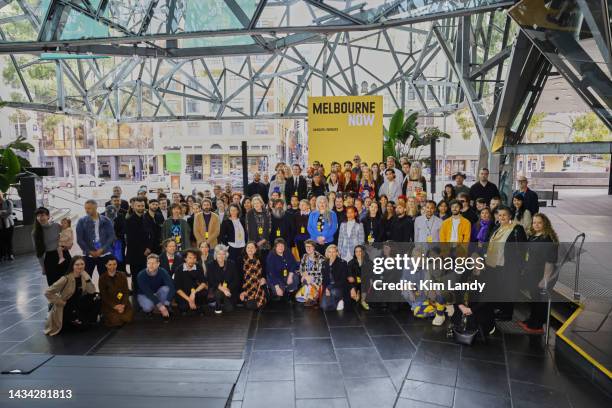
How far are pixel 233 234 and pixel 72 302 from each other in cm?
274

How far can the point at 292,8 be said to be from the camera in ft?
30.4

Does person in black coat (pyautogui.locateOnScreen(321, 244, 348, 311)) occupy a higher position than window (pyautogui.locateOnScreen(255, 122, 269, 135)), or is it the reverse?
window (pyautogui.locateOnScreen(255, 122, 269, 135))

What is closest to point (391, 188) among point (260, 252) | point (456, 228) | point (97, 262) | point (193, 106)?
point (456, 228)

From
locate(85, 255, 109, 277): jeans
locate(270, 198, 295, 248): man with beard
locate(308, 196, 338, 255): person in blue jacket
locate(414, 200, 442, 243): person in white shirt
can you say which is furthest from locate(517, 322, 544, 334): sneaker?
locate(85, 255, 109, 277): jeans

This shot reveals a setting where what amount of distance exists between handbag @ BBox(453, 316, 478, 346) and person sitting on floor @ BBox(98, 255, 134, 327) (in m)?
4.84

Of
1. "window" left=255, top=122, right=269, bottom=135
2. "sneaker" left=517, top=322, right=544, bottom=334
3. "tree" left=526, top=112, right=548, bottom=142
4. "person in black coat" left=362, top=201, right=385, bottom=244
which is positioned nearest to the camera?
"sneaker" left=517, top=322, right=544, bottom=334

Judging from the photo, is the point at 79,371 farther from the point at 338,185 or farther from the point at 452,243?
the point at 338,185

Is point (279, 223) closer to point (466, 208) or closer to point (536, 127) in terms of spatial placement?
point (466, 208)

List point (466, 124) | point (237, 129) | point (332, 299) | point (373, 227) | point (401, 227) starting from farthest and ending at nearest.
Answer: point (237, 129) → point (466, 124) → point (373, 227) → point (401, 227) → point (332, 299)

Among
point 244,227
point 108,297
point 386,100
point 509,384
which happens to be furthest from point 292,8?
point 386,100

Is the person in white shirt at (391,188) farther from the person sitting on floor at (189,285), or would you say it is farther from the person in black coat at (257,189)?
the person sitting on floor at (189,285)

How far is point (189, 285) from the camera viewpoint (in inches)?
282

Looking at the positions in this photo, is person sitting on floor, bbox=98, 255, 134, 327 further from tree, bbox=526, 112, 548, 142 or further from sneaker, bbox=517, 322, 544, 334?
tree, bbox=526, 112, 548, 142

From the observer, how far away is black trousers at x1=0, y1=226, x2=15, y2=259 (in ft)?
36.0
